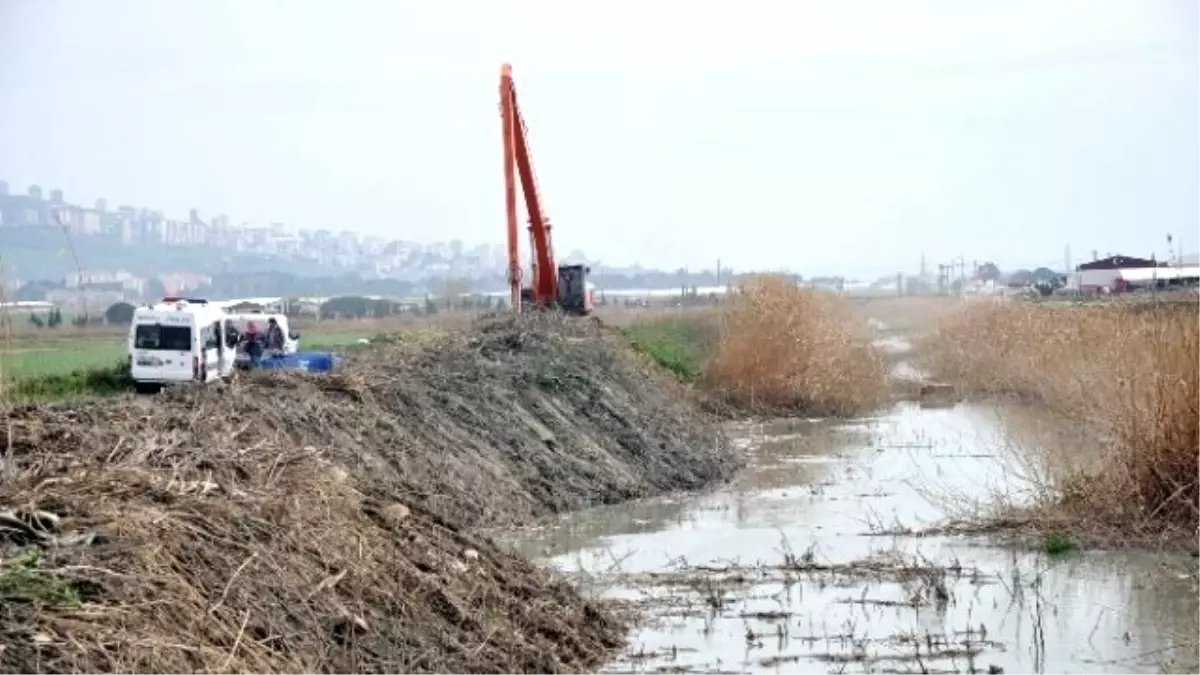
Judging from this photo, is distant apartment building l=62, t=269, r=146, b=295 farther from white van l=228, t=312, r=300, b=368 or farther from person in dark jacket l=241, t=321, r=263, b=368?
person in dark jacket l=241, t=321, r=263, b=368

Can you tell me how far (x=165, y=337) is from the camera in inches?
1200

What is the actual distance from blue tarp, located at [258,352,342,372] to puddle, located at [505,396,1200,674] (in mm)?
9832

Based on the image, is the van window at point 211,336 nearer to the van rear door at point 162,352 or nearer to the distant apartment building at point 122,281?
the van rear door at point 162,352

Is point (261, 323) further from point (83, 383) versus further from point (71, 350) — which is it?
point (71, 350)

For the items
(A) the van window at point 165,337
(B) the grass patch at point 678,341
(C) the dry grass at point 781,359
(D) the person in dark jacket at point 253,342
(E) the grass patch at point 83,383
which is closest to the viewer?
(E) the grass patch at point 83,383

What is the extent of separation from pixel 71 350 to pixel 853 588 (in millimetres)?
33760

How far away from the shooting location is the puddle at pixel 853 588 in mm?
12828

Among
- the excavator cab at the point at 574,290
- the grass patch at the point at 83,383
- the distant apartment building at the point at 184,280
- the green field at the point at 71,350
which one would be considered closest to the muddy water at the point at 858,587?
the green field at the point at 71,350

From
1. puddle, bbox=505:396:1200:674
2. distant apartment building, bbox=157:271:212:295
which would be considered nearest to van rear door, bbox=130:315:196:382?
→ puddle, bbox=505:396:1200:674

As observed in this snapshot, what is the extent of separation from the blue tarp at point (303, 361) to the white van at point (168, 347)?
156 centimetres

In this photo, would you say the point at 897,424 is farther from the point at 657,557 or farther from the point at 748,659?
the point at 748,659

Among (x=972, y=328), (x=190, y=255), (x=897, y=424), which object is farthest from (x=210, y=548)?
(x=190, y=255)

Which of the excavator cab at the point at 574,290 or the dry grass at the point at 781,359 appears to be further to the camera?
the dry grass at the point at 781,359

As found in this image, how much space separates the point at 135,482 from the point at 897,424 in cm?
2889
